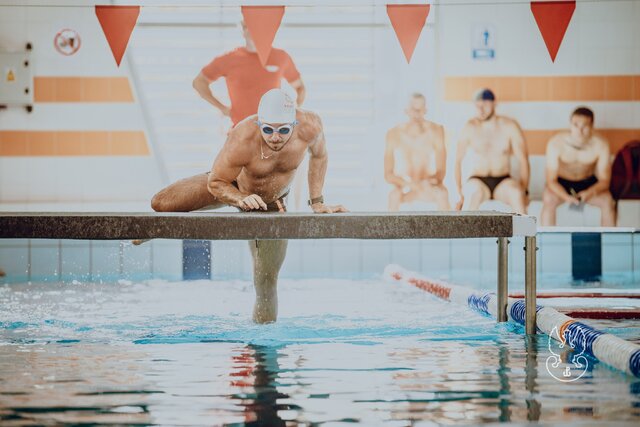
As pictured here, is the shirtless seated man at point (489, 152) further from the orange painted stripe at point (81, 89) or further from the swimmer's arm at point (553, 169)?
the orange painted stripe at point (81, 89)

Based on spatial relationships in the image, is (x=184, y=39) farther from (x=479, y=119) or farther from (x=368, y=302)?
(x=368, y=302)

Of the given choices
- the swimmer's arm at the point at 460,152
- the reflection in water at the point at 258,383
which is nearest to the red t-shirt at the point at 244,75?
the swimmer's arm at the point at 460,152

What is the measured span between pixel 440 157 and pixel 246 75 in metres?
2.50

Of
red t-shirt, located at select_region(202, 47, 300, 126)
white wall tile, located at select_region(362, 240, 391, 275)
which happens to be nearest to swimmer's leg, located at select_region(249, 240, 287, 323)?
red t-shirt, located at select_region(202, 47, 300, 126)

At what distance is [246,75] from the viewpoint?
898 cm

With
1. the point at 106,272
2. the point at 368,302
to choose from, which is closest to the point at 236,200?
the point at 368,302

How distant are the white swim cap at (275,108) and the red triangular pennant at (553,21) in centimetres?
376

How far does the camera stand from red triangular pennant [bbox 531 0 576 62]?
26.5ft

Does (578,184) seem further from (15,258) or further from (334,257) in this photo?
(15,258)

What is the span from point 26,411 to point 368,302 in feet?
13.5

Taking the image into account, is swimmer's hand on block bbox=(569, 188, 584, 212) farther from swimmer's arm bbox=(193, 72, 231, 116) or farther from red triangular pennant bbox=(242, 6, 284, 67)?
swimmer's arm bbox=(193, 72, 231, 116)

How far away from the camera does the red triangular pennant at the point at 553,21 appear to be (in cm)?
809

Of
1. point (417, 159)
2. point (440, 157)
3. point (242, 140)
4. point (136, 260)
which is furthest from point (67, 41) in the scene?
point (242, 140)

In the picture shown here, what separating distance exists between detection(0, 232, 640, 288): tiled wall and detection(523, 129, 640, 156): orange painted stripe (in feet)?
3.04
